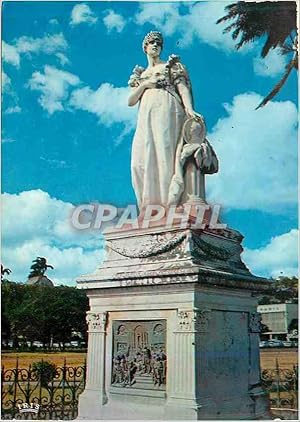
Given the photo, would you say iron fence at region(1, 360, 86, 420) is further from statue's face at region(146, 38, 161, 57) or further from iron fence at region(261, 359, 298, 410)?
statue's face at region(146, 38, 161, 57)

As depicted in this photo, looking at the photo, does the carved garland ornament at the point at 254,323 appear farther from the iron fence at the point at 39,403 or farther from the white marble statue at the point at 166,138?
the iron fence at the point at 39,403

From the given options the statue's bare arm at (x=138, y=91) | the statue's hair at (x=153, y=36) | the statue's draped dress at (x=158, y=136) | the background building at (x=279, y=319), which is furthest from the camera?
the background building at (x=279, y=319)

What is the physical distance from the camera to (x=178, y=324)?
6.20m

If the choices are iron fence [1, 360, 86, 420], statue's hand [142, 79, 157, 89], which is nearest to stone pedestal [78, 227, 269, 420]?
iron fence [1, 360, 86, 420]

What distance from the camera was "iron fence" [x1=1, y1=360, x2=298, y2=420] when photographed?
23.3 feet

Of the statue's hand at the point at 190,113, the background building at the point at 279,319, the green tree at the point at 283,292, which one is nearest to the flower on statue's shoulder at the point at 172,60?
the statue's hand at the point at 190,113

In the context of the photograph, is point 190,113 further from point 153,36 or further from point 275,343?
point 275,343

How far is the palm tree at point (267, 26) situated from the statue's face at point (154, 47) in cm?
129

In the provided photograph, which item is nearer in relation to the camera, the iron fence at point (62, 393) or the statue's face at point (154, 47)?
the iron fence at point (62, 393)

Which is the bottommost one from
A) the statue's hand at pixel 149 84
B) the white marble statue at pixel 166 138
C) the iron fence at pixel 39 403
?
the iron fence at pixel 39 403

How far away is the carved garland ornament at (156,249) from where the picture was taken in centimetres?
658

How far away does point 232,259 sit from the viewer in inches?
282

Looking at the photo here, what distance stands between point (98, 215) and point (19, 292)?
28.3 ft

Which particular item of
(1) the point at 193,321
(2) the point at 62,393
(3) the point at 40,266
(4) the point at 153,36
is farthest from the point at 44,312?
(1) the point at 193,321
